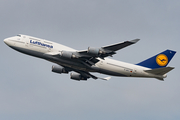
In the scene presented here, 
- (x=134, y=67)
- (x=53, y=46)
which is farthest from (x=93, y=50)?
(x=134, y=67)

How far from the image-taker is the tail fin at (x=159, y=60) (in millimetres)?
52719

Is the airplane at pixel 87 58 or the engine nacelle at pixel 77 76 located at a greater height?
the airplane at pixel 87 58

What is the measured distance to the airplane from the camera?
44.3 meters

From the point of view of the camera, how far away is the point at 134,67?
50469mm

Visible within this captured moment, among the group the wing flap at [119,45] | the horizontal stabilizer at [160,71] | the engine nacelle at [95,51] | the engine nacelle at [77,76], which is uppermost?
the wing flap at [119,45]

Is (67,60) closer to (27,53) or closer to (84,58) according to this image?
(84,58)

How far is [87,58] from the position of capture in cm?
4600

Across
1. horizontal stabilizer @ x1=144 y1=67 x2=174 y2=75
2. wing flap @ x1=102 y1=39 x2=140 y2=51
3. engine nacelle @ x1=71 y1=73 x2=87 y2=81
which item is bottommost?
engine nacelle @ x1=71 y1=73 x2=87 y2=81

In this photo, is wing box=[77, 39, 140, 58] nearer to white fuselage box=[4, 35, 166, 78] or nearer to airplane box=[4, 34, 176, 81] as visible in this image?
airplane box=[4, 34, 176, 81]

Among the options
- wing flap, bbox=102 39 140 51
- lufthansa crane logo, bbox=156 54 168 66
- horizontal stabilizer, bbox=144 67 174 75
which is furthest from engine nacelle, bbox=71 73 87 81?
lufthansa crane logo, bbox=156 54 168 66

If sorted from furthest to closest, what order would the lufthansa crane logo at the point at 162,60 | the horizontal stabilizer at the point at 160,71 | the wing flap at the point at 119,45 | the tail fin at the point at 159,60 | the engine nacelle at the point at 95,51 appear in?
the lufthansa crane logo at the point at 162,60, the tail fin at the point at 159,60, the horizontal stabilizer at the point at 160,71, the engine nacelle at the point at 95,51, the wing flap at the point at 119,45

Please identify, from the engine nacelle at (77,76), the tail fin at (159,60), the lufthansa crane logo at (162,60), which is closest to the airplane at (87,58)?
the tail fin at (159,60)

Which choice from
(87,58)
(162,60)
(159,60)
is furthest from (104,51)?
(162,60)

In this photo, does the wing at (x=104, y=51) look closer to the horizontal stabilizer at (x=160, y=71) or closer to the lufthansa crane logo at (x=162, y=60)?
the horizontal stabilizer at (x=160, y=71)
